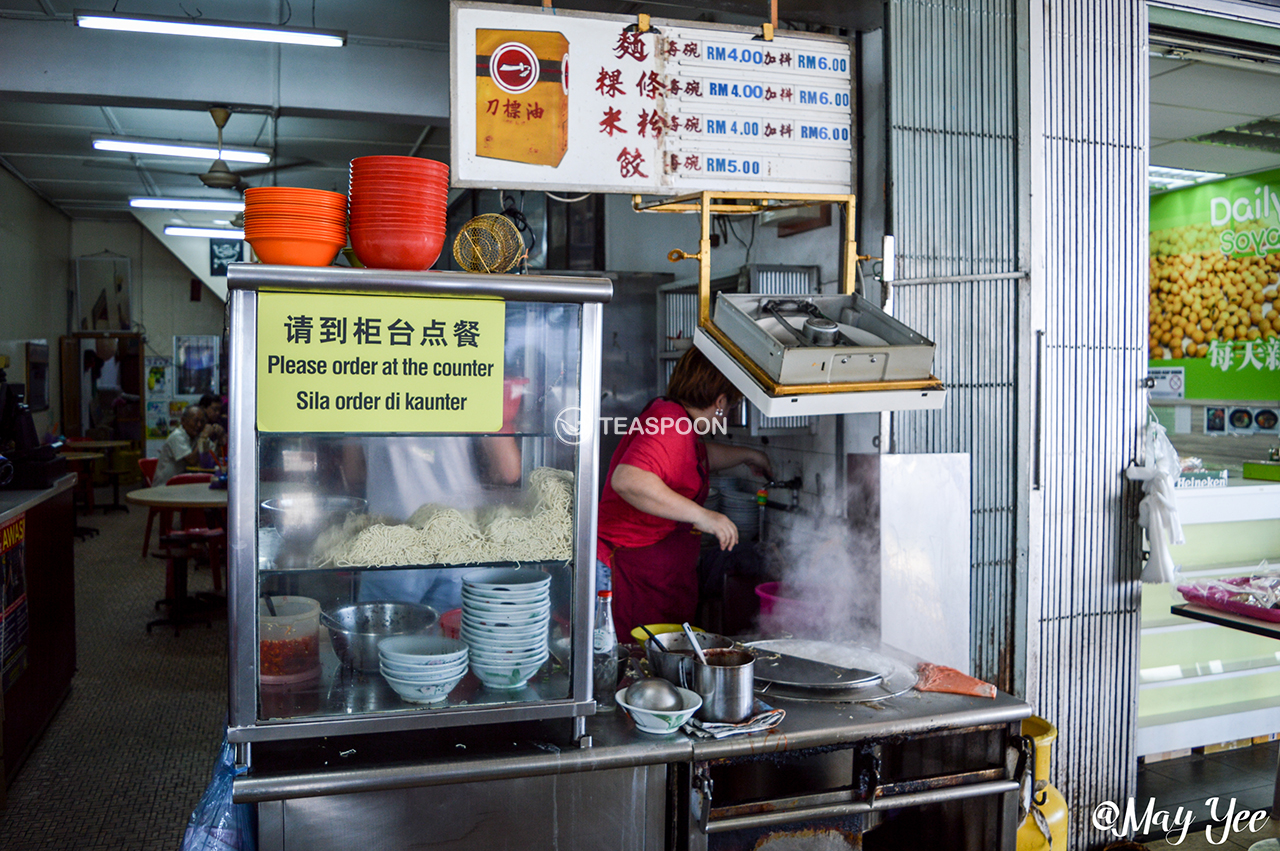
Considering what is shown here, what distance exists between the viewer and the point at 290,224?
6.56 ft

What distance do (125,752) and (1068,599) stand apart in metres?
4.30

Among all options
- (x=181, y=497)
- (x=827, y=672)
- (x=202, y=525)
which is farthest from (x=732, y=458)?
(x=202, y=525)

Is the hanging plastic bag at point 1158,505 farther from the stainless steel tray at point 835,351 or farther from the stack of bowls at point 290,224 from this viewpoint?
the stack of bowls at point 290,224

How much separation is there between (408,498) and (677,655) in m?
0.78

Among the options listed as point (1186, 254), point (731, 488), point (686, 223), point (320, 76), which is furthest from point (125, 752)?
point (1186, 254)

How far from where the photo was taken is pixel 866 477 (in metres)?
3.16

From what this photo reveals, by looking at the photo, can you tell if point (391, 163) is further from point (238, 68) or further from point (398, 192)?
point (238, 68)

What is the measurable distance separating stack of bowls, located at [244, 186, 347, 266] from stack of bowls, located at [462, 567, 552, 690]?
857 millimetres

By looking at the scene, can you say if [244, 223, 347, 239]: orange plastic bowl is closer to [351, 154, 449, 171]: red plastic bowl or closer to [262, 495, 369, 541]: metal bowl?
[351, 154, 449, 171]: red plastic bowl

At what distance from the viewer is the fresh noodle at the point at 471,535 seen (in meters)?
2.05

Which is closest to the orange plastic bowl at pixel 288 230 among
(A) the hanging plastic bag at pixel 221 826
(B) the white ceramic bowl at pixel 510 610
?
(B) the white ceramic bowl at pixel 510 610

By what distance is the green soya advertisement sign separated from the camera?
6.55m

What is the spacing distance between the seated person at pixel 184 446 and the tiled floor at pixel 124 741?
103 cm

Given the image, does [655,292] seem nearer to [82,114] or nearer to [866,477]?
[866,477]
